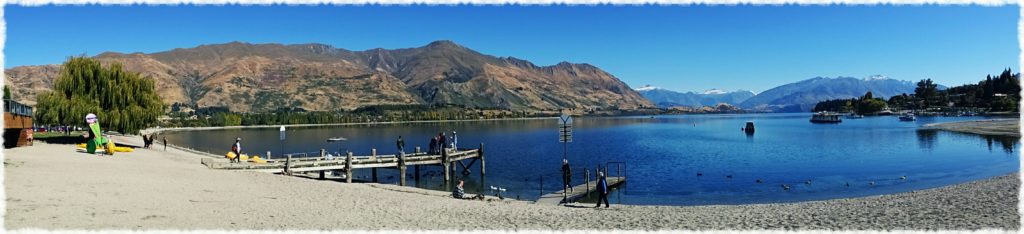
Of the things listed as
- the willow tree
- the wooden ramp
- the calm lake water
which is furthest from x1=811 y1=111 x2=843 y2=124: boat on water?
the willow tree

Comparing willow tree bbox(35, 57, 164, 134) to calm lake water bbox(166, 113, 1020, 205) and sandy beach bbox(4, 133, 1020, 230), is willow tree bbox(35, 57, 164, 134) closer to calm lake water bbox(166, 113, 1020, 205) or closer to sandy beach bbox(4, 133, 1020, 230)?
calm lake water bbox(166, 113, 1020, 205)

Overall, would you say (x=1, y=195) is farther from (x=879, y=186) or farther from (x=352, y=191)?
(x=879, y=186)

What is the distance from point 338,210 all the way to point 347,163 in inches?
775

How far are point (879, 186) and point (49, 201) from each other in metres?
42.8

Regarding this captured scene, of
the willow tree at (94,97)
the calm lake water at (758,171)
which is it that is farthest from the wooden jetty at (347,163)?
the willow tree at (94,97)

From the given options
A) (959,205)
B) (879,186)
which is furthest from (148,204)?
(879,186)

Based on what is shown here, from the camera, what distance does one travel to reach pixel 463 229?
1689 cm

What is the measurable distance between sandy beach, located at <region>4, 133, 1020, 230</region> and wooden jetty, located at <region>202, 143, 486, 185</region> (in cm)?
729

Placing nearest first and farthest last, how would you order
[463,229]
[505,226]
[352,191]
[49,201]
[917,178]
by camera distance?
[49,201], [463,229], [505,226], [352,191], [917,178]

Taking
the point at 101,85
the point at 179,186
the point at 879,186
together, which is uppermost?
the point at 101,85

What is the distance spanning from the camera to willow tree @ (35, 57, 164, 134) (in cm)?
5256

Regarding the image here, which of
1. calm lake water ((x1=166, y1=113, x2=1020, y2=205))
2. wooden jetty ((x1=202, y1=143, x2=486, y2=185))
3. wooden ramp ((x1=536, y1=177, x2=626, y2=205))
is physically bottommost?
calm lake water ((x1=166, y1=113, x2=1020, y2=205))

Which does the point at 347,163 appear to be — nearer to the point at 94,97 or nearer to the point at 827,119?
the point at 94,97

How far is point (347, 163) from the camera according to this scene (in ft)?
129
